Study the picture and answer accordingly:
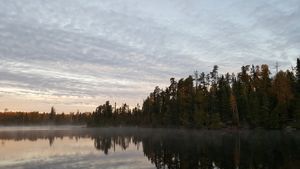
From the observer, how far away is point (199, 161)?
30.8m

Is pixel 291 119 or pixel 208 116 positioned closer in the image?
pixel 291 119

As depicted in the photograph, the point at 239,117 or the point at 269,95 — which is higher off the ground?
the point at 269,95

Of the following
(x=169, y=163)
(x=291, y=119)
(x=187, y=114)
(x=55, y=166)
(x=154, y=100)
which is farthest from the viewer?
(x=154, y=100)

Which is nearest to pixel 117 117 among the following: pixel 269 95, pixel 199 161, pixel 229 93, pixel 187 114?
pixel 187 114

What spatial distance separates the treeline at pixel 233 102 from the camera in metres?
80.4

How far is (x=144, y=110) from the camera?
152500 mm

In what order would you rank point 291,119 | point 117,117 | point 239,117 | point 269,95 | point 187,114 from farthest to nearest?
point 117,117 → point 187,114 → point 239,117 → point 269,95 → point 291,119

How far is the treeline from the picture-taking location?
80.4 metres

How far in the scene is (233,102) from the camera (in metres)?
92.0

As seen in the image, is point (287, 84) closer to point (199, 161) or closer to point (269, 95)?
point (269, 95)

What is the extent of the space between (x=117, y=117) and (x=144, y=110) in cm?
2509

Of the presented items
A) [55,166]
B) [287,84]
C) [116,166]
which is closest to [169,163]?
[116,166]

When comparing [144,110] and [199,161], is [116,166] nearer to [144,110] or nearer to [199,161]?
[199,161]

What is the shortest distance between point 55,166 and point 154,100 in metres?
113
